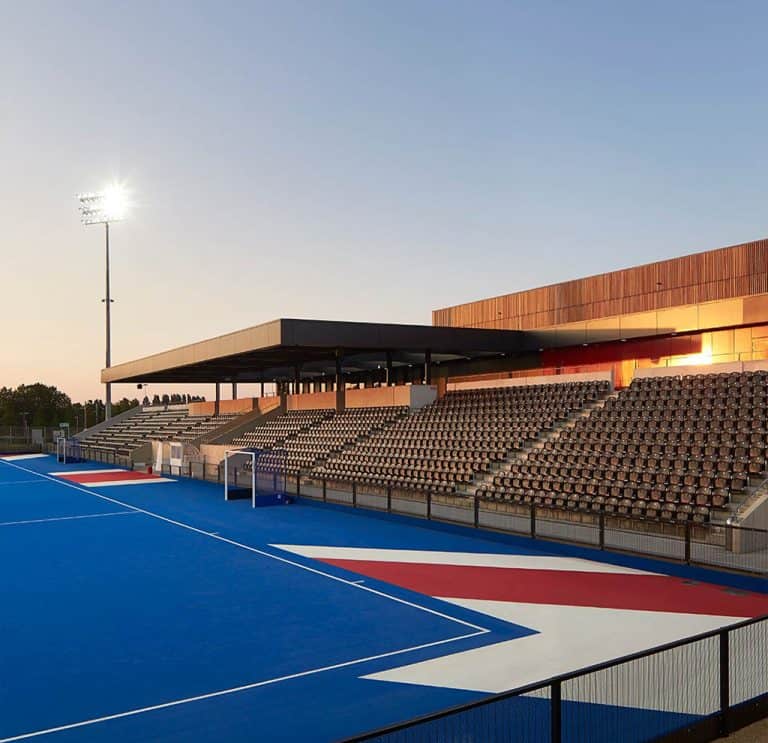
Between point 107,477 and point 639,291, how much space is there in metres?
26.7

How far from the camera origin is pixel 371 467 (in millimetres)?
26016

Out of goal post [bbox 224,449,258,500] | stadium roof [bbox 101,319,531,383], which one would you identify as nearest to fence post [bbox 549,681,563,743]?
goal post [bbox 224,449,258,500]

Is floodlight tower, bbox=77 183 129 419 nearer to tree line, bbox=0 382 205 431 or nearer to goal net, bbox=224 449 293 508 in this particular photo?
goal net, bbox=224 449 293 508

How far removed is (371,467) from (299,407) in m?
16.1

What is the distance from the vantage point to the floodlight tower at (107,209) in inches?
2191

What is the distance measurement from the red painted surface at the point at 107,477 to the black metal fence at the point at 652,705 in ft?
100

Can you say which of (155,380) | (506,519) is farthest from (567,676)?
(155,380)

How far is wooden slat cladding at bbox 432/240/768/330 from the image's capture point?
28.7 m

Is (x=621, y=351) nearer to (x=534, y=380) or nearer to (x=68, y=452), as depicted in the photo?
(x=534, y=380)

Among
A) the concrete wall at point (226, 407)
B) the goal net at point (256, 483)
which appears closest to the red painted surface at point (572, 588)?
the goal net at point (256, 483)

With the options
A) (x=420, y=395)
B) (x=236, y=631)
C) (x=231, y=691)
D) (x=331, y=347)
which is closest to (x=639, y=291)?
(x=420, y=395)

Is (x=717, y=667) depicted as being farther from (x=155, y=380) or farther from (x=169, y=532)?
(x=155, y=380)

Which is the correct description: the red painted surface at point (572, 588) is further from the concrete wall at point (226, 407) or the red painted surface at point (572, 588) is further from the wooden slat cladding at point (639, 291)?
the concrete wall at point (226, 407)

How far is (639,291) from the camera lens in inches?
1300
